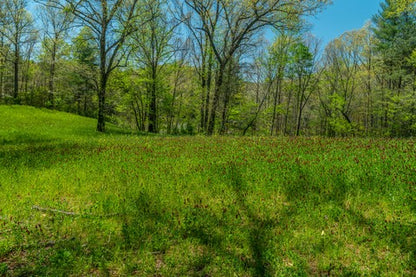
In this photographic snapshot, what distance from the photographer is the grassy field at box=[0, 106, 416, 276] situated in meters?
2.98

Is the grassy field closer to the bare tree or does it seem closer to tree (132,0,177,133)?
tree (132,0,177,133)

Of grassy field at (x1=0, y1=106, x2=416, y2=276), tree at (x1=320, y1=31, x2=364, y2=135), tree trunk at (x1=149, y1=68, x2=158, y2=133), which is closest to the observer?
grassy field at (x1=0, y1=106, x2=416, y2=276)

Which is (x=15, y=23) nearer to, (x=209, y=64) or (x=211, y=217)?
(x=209, y=64)

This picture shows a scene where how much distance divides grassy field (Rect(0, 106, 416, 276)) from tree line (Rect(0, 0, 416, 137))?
40.7 feet

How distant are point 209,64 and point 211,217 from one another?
2488cm

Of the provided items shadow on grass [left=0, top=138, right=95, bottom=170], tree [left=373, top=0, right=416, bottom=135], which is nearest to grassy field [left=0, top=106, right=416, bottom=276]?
shadow on grass [left=0, top=138, right=95, bottom=170]

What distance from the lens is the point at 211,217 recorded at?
4129 millimetres

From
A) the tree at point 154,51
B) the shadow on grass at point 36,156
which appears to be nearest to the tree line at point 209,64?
the tree at point 154,51

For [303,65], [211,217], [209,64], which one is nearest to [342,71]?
[303,65]

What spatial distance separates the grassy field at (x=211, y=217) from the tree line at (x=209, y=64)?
12.4 metres

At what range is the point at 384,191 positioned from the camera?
483 centimetres

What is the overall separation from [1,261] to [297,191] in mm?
5002

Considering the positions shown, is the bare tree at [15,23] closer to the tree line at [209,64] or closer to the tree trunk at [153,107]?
the tree line at [209,64]

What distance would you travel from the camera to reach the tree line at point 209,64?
17062mm
